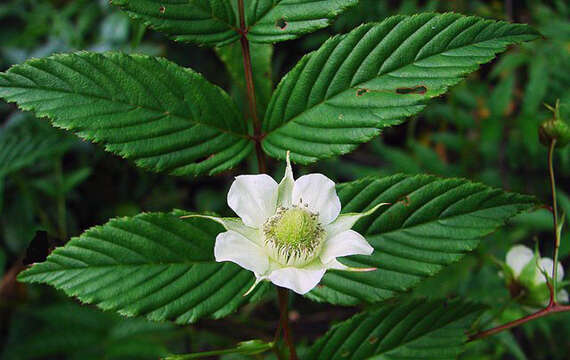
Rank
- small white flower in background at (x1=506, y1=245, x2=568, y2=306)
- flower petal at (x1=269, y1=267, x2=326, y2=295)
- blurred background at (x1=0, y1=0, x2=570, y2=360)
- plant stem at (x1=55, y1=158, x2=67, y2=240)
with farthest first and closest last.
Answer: plant stem at (x1=55, y1=158, x2=67, y2=240) < blurred background at (x1=0, y1=0, x2=570, y2=360) < small white flower in background at (x1=506, y1=245, x2=568, y2=306) < flower petal at (x1=269, y1=267, x2=326, y2=295)

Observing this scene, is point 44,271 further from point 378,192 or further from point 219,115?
point 378,192

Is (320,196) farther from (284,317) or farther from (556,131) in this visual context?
(556,131)

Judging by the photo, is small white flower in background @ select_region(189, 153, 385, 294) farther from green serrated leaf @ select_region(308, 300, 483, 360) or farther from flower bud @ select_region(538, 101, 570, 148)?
flower bud @ select_region(538, 101, 570, 148)

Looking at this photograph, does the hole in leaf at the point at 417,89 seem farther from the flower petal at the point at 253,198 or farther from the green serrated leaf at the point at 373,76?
the flower petal at the point at 253,198

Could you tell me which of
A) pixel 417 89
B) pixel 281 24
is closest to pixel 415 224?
pixel 417 89

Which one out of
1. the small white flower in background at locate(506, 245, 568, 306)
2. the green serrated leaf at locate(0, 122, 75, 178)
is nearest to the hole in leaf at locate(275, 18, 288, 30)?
the small white flower in background at locate(506, 245, 568, 306)

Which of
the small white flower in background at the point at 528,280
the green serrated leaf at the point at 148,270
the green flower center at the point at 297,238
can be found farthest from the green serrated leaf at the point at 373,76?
the small white flower in background at the point at 528,280

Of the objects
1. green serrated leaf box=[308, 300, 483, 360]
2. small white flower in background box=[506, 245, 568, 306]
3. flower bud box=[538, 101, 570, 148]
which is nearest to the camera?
green serrated leaf box=[308, 300, 483, 360]
